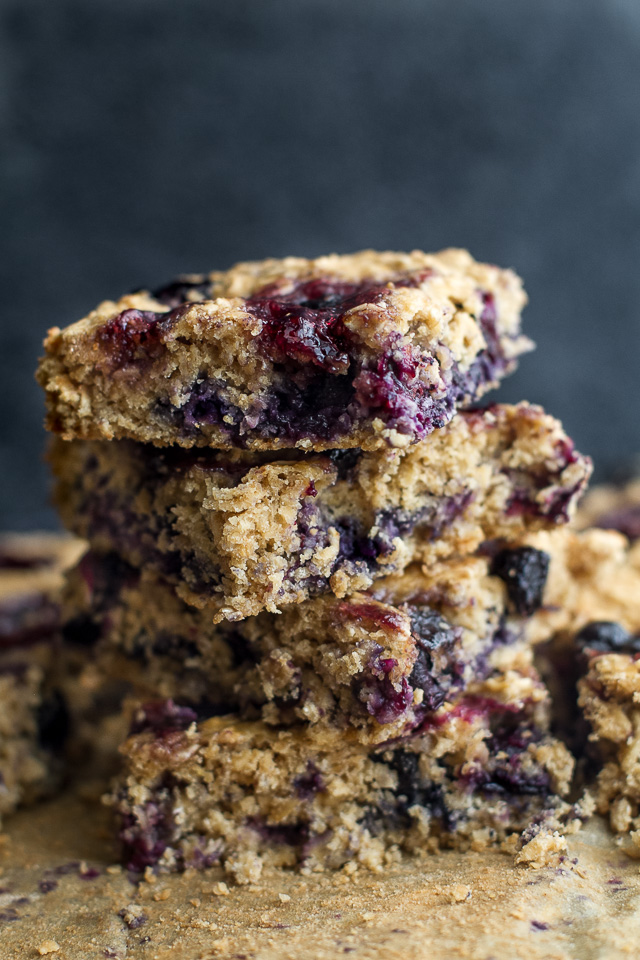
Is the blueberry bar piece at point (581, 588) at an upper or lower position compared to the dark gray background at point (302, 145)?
lower

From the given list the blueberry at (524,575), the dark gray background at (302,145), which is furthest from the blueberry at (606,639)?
the dark gray background at (302,145)

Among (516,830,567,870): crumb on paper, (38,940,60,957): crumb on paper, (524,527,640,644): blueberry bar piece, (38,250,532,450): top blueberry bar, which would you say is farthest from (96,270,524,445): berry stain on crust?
(38,940,60,957): crumb on paper

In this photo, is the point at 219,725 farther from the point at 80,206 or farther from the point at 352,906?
the point at 80,206

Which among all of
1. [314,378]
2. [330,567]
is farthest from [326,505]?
A: [314,378]

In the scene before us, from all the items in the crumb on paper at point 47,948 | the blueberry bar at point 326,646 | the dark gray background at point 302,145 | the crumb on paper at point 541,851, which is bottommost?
the crumb on paper at point 47,948

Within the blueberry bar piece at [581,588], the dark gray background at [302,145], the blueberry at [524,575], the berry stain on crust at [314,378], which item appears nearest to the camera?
the berry stain on crust at [314,378]

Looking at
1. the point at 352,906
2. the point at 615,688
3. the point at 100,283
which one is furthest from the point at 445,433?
the point at 100,283

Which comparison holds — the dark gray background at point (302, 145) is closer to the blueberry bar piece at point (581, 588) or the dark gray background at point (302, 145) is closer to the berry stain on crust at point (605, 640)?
the blueberry bar piece at point (581, 588)
